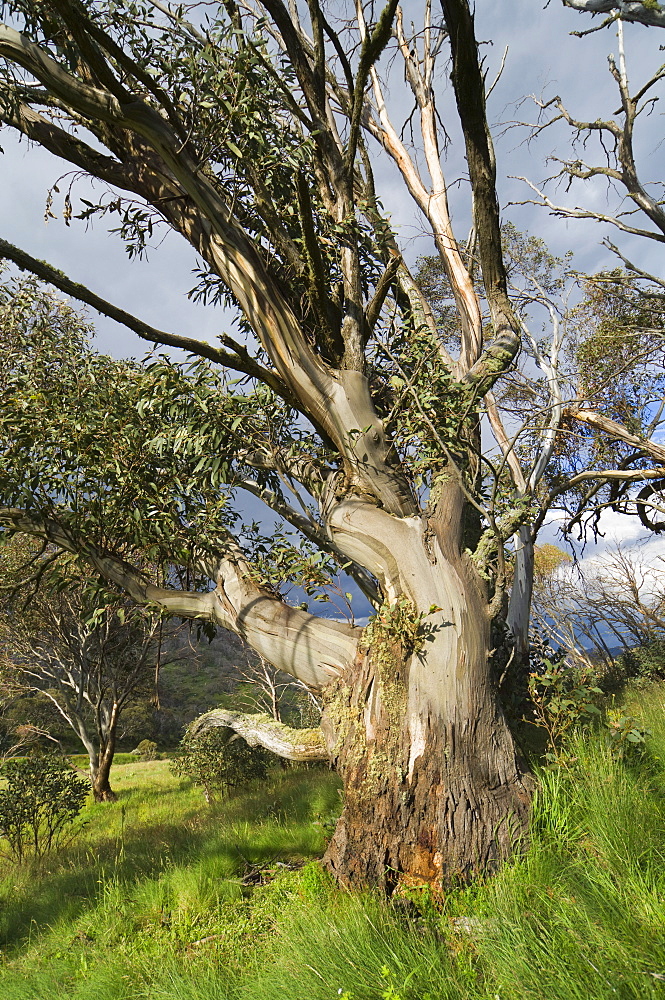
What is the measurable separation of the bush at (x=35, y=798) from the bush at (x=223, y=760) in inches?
69.2

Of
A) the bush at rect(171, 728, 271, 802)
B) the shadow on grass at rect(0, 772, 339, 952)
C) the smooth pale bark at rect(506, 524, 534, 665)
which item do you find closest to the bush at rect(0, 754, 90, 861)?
the bush at rect(171, 728, 271, 802)

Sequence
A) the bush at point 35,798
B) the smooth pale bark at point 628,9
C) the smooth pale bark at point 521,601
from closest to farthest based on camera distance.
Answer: the smooth pale bark at point 628,9, the smooth pale bark at point 521,601, the bush at point 35,798

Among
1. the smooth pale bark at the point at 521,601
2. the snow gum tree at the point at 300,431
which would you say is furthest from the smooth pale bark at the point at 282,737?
the smooth pale bark at the point at 521,601

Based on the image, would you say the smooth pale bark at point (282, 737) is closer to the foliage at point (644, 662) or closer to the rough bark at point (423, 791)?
the rough bark at point (423, 791)

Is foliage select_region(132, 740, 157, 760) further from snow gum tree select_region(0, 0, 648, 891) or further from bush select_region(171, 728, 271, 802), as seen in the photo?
snow gum tree select_region(0, 0, 648, 891)

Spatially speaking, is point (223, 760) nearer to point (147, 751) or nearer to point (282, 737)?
point (282, 737)

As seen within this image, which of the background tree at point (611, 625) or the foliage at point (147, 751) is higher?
the background tree at point (611, 625)

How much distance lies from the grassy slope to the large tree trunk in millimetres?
203

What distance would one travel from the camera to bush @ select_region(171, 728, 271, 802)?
926 cm

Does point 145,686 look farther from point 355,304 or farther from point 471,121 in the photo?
point 471,121

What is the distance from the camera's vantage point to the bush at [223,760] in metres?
9.26

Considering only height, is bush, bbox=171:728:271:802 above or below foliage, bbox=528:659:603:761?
below

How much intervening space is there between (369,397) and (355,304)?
0.83 m

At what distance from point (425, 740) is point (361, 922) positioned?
3.47 ft
